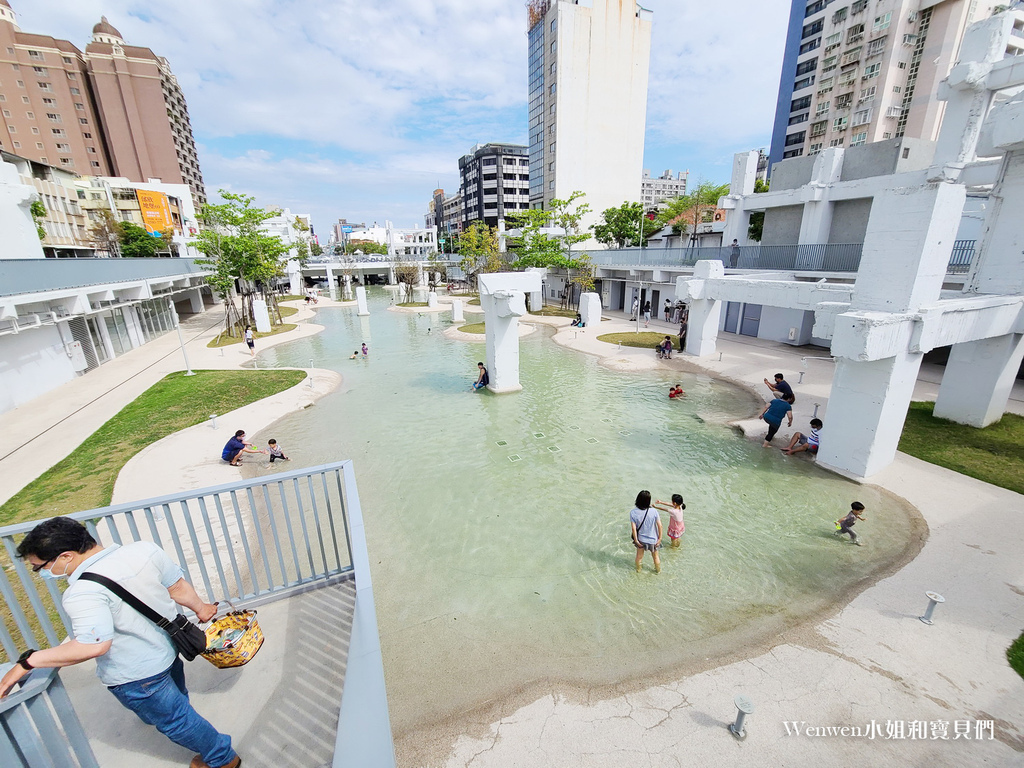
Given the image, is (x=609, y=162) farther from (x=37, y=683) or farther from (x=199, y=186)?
(x=199, y=186)

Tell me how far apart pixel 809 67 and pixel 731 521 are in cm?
6375

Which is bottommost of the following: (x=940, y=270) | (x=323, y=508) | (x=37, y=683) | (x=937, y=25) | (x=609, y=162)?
(x=323, y=508)

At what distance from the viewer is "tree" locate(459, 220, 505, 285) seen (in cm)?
4559

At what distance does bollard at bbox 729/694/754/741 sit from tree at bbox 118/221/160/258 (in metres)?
59.4

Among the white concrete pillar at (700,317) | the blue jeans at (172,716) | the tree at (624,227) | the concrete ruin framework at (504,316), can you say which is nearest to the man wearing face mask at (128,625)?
the blue jeans at (172,716)

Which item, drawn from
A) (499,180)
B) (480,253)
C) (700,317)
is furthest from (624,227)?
(499,180)

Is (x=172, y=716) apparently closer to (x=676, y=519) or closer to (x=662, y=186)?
(x=676, y=519)

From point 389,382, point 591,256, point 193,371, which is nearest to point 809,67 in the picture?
point 591,256

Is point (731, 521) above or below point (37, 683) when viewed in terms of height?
below

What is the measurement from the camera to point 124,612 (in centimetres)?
271

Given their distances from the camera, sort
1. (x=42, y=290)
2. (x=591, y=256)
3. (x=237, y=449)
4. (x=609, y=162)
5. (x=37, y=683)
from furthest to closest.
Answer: (x=609, y=162) → (x=591, y=256) → (x=42, y=290) → (x=237, y=449) → (x=37, y=683)

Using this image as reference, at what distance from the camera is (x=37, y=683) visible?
193 cm

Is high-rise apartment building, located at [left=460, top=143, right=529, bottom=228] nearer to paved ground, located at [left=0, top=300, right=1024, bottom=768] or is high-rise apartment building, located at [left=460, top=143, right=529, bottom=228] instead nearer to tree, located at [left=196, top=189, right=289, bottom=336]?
tree, located at [left=196, top=189, right=289, bottom=336]

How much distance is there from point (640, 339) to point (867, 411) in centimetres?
1638
